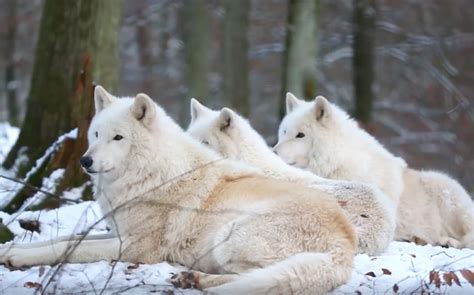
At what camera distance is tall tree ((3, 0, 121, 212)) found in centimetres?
874

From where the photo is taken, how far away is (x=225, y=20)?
1739 cm

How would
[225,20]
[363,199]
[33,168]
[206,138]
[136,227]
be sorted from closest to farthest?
1. [136,227]
2. [363,199]
3. [206,138]
4. [33,168]
5. [225,20]

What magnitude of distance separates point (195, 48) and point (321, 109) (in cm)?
940

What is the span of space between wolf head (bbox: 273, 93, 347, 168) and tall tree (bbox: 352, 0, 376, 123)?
828 centimetres

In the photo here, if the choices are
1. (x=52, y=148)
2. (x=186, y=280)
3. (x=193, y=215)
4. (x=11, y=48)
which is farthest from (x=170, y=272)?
(x=11, y=48)

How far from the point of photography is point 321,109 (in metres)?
8.80

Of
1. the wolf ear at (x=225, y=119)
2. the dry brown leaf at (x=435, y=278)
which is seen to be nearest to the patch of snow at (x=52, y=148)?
the wolf ear at (x=225, y=119)

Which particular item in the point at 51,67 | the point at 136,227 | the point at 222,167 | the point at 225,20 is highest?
the point at 225,20

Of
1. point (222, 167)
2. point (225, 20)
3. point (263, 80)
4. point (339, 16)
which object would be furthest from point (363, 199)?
point (263, 80)

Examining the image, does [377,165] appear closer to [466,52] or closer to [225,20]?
[225,20]

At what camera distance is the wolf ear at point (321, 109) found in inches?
344

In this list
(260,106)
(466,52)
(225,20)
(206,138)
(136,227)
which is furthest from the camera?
(260,106)

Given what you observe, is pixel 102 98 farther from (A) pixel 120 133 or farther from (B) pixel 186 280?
(B) pixel 186 280

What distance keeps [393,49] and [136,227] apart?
12.9 meters
